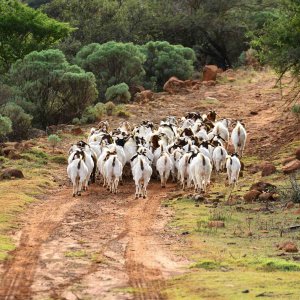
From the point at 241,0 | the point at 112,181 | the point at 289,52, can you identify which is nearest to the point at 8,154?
the point at 112,181

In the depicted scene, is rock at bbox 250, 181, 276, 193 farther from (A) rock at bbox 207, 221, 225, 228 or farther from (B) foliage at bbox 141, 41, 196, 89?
(B) foliage at bbox 141, 41, 196, 89

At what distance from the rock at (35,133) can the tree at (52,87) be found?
7.37ft

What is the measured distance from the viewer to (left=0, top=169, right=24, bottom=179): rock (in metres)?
23.2

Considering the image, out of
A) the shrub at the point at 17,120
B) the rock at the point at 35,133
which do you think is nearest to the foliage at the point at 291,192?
the rock at the point at 35,133

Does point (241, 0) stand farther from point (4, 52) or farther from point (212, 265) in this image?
point (212, 265)

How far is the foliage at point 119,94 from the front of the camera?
3962 centimetres

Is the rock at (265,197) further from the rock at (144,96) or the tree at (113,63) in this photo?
the tree at (113,63)

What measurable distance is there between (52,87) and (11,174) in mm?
12866

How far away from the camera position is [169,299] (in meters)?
10.9

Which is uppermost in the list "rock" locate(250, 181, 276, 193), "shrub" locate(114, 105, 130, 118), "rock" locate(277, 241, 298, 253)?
"shrub" locate(114, 105, 130, 118)

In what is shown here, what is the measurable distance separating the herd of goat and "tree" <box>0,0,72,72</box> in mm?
17000

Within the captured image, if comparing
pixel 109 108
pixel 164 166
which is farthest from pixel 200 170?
pixel 109 108

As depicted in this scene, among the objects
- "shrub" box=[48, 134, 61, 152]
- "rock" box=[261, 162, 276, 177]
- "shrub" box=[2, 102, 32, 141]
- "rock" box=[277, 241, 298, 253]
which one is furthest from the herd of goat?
"rock" box=[277, 241, 298, 253]

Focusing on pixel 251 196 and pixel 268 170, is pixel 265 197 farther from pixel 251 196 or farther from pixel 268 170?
pixel 268 170
